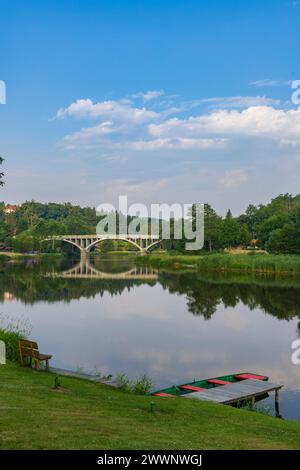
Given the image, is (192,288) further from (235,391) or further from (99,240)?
(99,240)

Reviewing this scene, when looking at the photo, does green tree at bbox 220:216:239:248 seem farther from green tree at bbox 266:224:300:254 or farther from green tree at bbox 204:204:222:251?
green tree at bbox 266:224:300:254

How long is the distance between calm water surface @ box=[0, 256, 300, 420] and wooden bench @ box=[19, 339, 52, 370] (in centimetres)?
392

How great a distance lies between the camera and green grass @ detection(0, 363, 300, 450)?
562 cm

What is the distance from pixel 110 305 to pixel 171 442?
83.5 feet

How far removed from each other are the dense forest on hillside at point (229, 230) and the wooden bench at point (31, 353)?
155 ft

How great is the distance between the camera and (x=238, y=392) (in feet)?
38.3

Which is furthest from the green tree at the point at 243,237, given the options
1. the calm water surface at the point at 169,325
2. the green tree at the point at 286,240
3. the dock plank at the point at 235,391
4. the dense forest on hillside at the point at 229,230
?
the dock plank at the point at 235,391

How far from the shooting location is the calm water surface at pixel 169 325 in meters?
16.0

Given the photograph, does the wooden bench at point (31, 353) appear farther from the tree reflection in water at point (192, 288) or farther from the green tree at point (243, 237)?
the green tree at point (243, 237)

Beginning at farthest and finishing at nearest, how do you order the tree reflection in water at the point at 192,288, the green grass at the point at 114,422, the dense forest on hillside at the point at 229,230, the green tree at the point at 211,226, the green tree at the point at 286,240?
the green tree at the point at 211,226 → the dense forest on hillside at the point at 229,230 → the green tree at the point at 286,240 → the tree reflection in water at the point at 192,288 → the green grass at the point at 114,422

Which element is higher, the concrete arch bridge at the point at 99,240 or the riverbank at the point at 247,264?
the concrete arch bridge at the point at 99,240

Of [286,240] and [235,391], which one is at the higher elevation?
[286,240]

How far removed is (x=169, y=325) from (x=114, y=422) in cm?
1761

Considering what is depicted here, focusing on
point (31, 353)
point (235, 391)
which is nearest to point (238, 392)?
point (235, 391)
